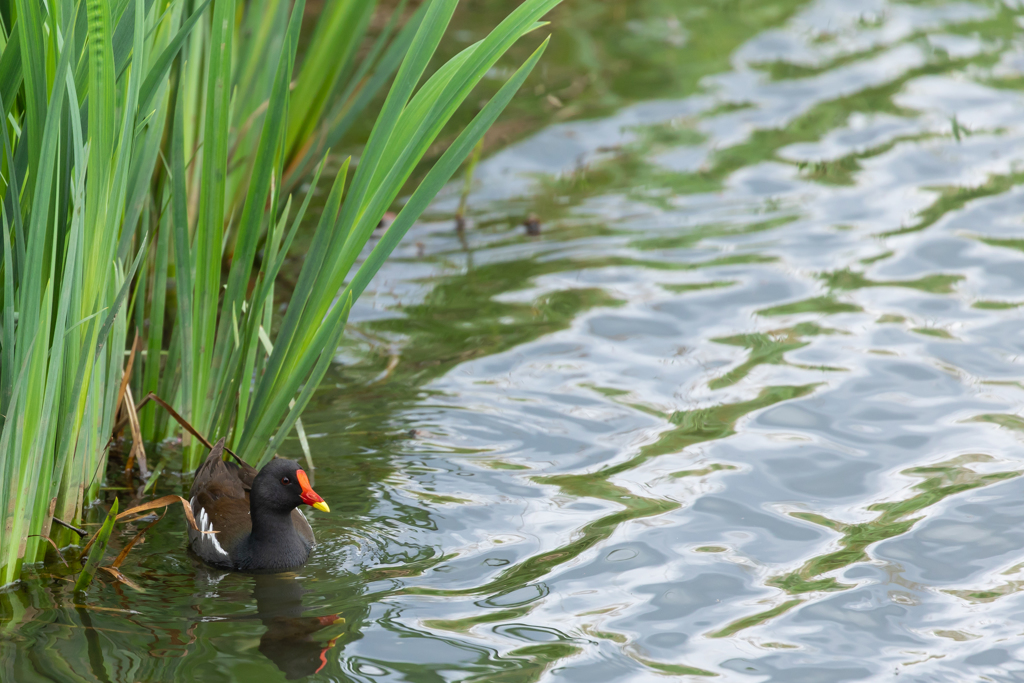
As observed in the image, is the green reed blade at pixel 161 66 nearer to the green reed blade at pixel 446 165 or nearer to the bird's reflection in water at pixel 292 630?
the green reed blade at pixel 446 165

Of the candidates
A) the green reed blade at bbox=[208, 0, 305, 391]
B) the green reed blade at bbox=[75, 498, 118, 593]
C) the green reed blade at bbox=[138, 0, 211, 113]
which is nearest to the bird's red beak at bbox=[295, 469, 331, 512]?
the green reed blade at bbox=[208, 0, 305, 391]

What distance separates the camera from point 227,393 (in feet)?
13.2

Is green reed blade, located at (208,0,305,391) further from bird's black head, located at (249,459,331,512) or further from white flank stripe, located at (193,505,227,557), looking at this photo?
white flank stripe, located at (193,505,227,557)

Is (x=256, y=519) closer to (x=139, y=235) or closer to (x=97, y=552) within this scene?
(x=97, y=552)

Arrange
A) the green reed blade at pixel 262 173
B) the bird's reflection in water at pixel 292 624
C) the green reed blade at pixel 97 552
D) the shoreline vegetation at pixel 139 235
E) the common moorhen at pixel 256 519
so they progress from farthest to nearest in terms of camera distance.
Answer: the common moorhen at pixel 256 519 < the green reed blade at pixel 262 173 < the bird's reflection in water at pixel 292 624 < the green reed blade at pixel 97 552 < the shoreline vegetation at pixel 139 235

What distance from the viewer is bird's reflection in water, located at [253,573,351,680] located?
10.8 feet

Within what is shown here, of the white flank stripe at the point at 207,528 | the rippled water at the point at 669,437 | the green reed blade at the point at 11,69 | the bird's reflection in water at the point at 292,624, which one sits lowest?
the bird's reflection in water at the point at 292,624

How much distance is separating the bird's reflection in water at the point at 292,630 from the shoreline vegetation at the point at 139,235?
1.67 ft

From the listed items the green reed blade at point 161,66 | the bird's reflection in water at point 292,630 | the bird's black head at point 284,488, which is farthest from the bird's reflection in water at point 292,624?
the green reed blade at point 161,66

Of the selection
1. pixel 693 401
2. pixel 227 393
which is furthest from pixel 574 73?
pixel 227 393

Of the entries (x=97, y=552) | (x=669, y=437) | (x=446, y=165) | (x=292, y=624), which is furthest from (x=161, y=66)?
(x=669, y=437)

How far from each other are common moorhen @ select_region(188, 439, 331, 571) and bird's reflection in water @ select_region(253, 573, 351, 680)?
0.37 ft

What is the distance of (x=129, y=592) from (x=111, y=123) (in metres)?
1.44

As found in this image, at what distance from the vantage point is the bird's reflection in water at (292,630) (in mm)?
3283
